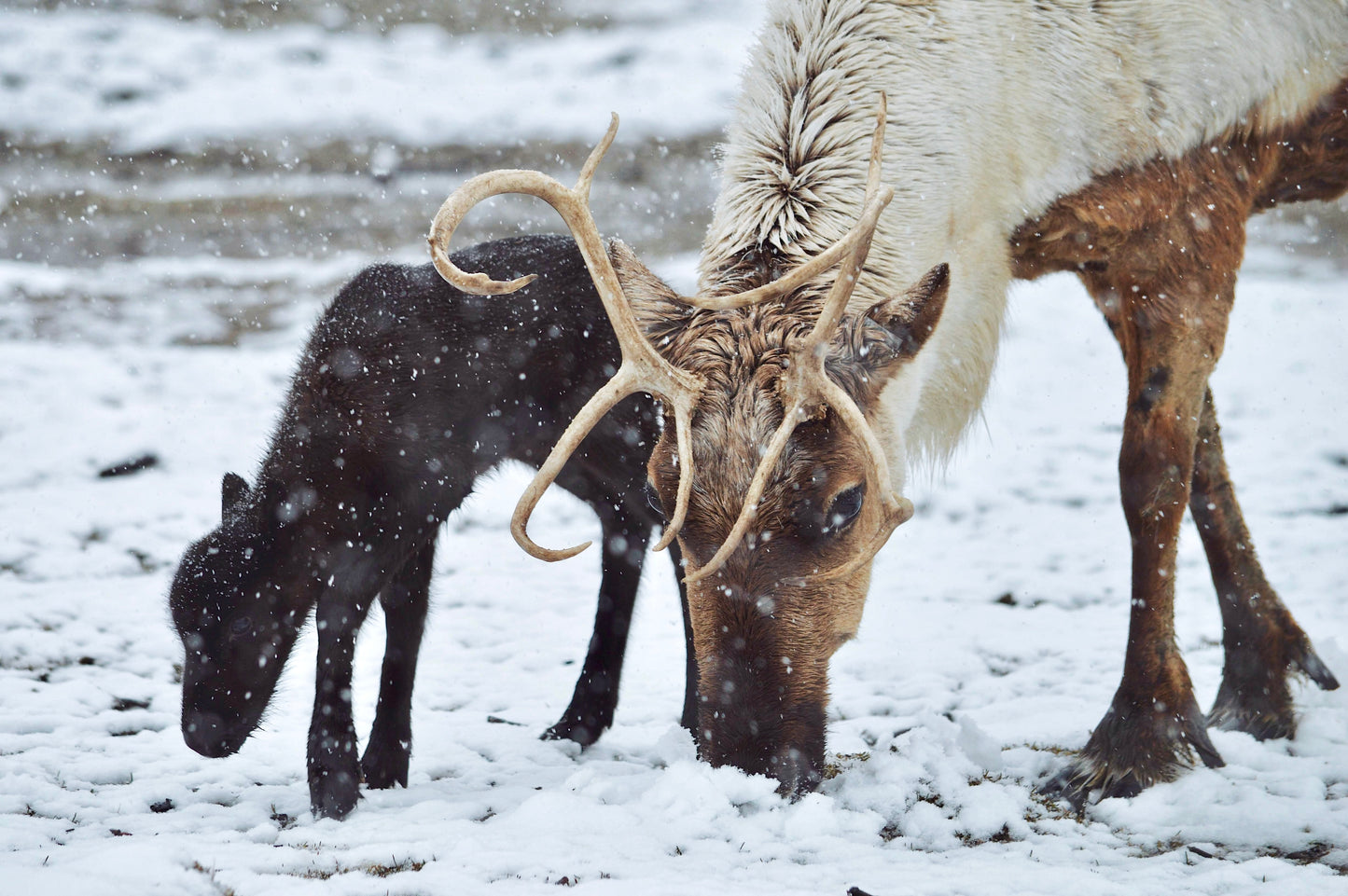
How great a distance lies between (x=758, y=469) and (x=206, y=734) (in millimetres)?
1922

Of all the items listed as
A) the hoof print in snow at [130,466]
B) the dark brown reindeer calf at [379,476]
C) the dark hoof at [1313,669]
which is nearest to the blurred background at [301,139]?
the hoof print in snow at [130,466]

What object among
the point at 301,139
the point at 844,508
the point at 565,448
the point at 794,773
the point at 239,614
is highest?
the point at 301,139

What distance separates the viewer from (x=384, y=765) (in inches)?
139

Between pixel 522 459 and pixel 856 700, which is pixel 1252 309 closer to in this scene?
pixel 856 700

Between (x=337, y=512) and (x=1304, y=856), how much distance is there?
2719 mm

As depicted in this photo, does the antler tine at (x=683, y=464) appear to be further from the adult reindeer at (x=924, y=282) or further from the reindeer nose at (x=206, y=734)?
the reindeer nose at (x=206, y=734)

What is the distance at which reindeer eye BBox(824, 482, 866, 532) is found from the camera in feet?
9.32

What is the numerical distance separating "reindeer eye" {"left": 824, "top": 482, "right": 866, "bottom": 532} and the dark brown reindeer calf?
3.22ft

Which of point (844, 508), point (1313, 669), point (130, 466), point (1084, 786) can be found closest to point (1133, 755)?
point (1084, 786)

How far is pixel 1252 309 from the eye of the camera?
1048 cm

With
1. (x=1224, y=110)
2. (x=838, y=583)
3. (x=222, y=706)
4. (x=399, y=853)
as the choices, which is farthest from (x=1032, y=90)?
(x=222, y=706)

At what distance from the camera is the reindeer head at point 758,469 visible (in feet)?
8.96

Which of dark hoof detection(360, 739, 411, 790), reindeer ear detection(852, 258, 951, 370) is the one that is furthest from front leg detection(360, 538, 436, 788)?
reindeer ear detection(852, 258, 951, 370)

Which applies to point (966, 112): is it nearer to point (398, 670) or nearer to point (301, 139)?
point (398, 670)
